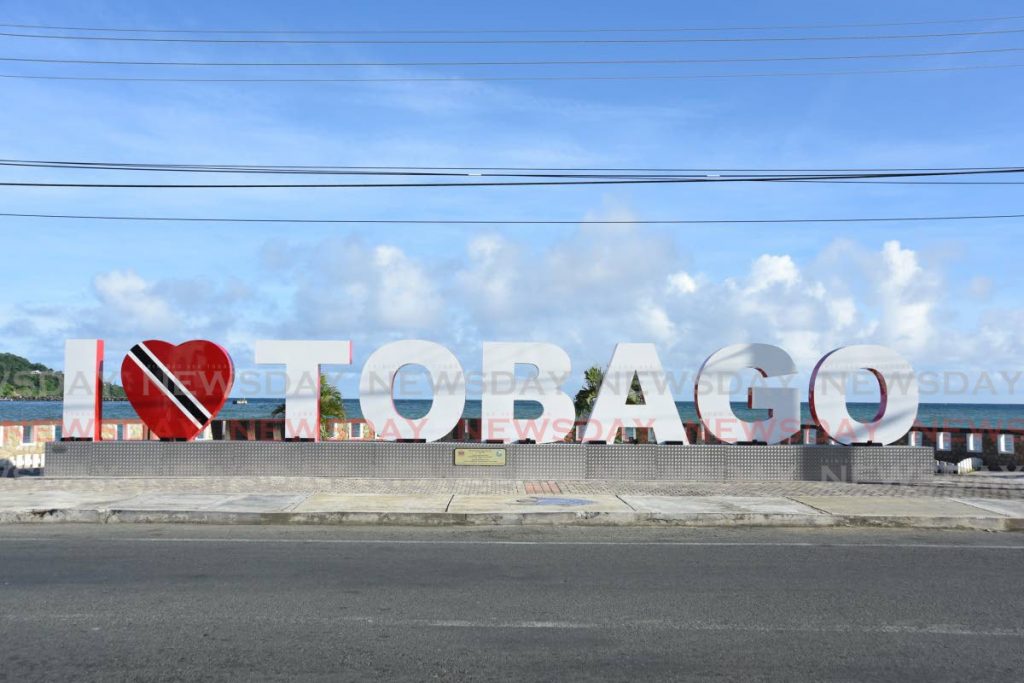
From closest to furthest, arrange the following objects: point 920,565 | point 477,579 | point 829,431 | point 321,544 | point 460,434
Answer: point 477,579 → point 920,565 → point 321,544 → point 829,431 → point 460,434

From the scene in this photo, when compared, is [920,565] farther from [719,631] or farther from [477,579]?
[477,579]

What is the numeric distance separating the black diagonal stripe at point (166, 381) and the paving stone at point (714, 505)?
26.8 ft

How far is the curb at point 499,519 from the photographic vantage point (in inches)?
483

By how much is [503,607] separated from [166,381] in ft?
38.0

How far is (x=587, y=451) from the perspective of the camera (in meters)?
16.9

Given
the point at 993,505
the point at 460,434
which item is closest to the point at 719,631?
the point at 993,505

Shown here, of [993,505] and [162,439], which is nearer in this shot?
[993,505]

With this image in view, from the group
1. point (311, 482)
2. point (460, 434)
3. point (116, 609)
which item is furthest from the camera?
point (460, 434)

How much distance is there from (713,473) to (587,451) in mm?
2324

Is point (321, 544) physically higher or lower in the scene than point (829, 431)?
lower

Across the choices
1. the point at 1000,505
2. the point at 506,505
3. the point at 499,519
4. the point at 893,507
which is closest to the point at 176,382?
the point at 506,505

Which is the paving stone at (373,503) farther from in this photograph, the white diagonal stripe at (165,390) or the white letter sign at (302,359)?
the white diagonal stripe at (165,390)

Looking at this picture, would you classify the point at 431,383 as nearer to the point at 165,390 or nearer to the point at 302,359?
the point at 302,359

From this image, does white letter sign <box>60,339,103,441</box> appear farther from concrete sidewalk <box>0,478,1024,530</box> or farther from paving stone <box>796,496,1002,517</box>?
paving stone <box>796,496,1002,517</box>
